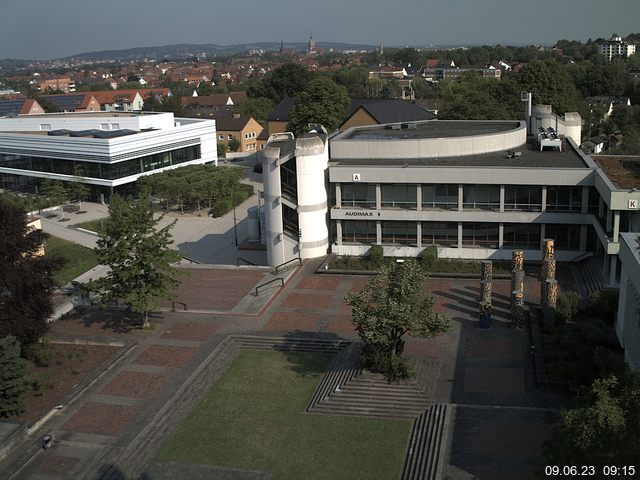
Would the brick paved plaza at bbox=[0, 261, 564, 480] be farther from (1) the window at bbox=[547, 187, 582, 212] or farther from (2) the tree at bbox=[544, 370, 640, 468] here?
(2) the tree at bbox=[544, 370, 640, 468]

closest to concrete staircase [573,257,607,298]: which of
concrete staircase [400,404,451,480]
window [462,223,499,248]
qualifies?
window [462,223,499,248]

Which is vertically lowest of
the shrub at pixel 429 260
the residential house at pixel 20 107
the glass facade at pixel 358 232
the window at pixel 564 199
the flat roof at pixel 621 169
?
the shrub at pixel 429 260

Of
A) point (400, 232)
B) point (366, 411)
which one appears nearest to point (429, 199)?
point (400, 232)

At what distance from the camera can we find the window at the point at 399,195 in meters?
40.8

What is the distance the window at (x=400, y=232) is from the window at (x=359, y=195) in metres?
1.55

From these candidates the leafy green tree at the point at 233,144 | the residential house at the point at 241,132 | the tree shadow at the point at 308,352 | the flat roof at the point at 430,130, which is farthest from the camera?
the residential house at the point at 241,132

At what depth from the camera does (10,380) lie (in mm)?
24375

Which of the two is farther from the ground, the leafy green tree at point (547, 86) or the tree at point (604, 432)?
the leafy green tree at point (547, 86)

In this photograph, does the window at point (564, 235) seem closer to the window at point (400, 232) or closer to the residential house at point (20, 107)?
the window at point (400, 232)

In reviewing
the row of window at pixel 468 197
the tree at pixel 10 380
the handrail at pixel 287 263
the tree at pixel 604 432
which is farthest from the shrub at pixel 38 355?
the tree at pixel 604 432

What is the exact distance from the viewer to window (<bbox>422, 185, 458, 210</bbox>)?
132 feet

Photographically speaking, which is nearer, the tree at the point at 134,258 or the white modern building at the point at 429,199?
the tree at the point at 134,258

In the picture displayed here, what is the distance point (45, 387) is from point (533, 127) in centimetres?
4232

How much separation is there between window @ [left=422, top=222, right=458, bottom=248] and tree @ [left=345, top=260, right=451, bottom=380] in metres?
14.9
